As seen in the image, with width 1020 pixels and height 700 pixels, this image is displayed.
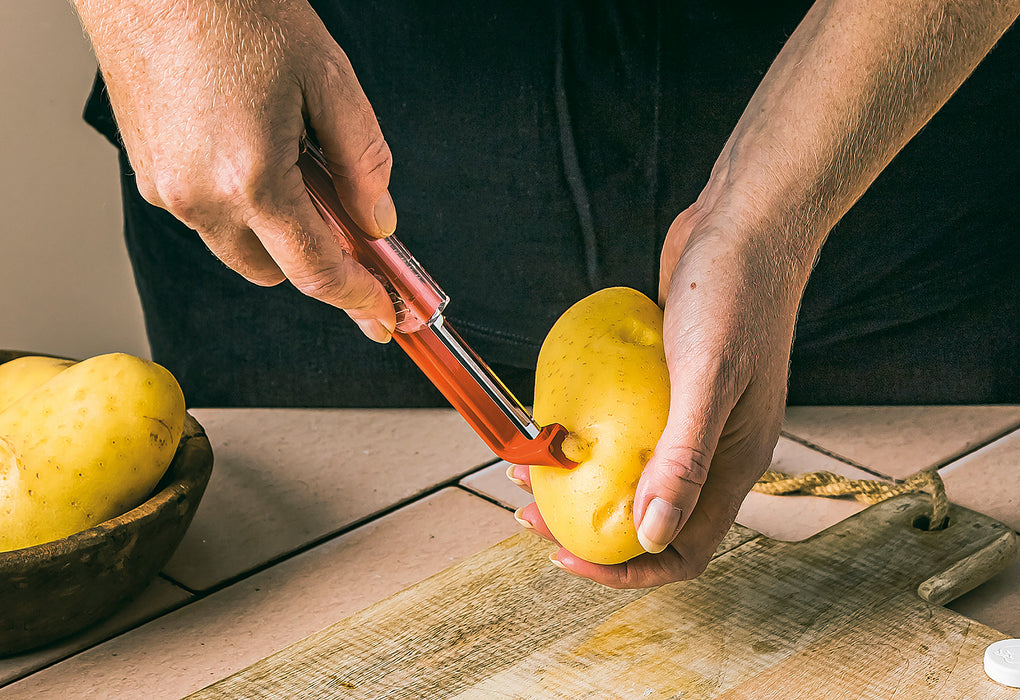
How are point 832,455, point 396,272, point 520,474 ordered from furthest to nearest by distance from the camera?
point 832,455
point 520,474
point 396,272

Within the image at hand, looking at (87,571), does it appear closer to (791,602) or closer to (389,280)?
(389,280)

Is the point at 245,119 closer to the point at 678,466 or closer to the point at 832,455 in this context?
the point at 678,466

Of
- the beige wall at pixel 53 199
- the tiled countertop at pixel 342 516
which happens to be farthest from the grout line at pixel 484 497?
the beige wall at pixel 53 199

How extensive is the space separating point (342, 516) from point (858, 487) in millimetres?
454

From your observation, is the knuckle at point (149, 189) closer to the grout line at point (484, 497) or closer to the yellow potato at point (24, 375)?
the yellow potato at point (24, 375)

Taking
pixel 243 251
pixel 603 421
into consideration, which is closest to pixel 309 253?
pixel 243 251

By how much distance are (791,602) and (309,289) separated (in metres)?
0.39

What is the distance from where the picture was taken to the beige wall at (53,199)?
4.58 ft

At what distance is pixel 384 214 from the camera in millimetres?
646

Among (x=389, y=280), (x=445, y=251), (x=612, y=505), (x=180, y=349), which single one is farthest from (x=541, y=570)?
(x=180, y=349)

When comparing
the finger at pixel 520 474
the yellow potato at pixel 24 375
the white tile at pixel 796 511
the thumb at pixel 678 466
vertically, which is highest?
the thumb at pixel 678 466

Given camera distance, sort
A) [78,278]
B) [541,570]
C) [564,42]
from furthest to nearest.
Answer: [78,278]
[564,42]
[541,570]

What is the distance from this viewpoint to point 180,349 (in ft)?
4.02

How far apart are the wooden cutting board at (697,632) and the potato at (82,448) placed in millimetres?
170
